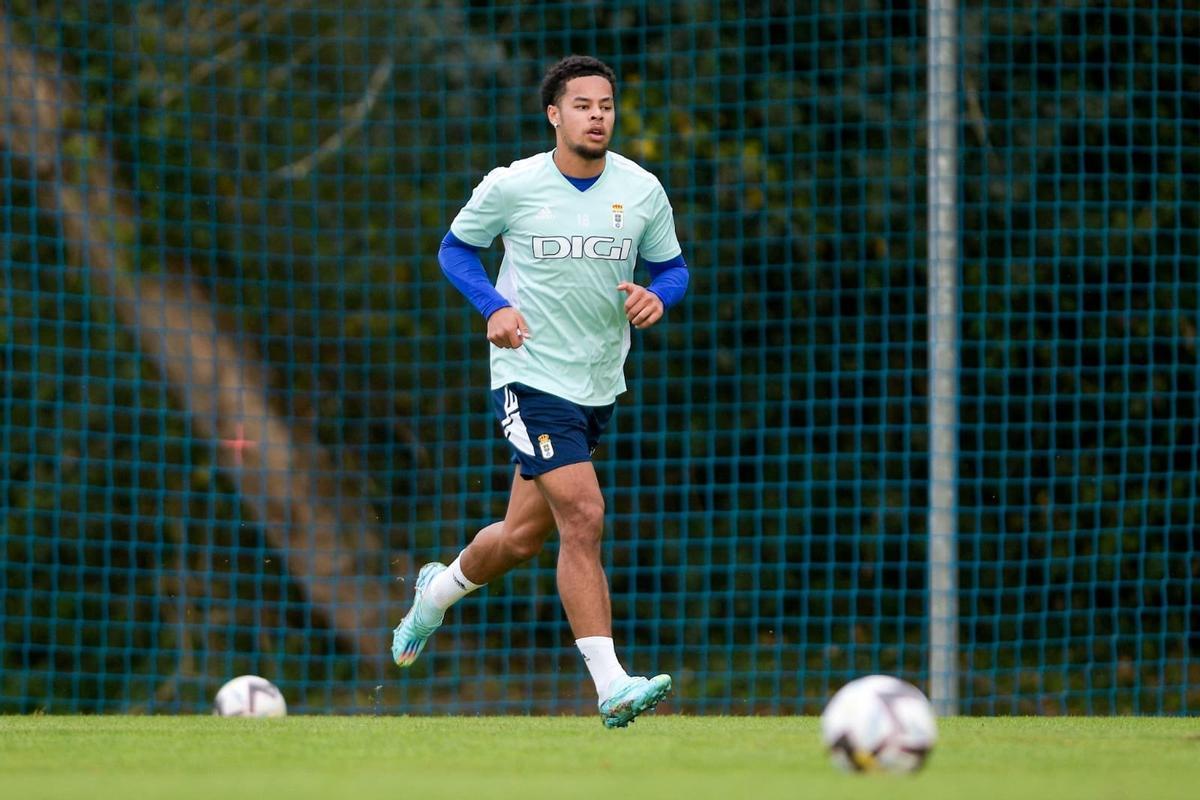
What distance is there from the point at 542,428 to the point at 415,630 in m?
1.21

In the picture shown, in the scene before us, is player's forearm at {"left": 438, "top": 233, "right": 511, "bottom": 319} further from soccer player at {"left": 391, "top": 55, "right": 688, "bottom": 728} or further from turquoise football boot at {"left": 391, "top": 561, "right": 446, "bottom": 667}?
turquoise football boot at {"left": 391, "top": 561, "right": 446, "bottom": 667}

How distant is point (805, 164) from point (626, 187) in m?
4.88

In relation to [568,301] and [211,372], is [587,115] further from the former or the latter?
[211,372]

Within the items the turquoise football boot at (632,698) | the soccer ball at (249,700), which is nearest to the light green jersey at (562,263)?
the turquoise football boot at (632,698)

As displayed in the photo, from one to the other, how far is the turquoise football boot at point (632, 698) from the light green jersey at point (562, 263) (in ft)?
3.03

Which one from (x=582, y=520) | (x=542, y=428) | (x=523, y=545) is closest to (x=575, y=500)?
(x=582, y=520)

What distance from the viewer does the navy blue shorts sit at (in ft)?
19.8

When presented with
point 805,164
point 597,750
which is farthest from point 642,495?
point 597,750

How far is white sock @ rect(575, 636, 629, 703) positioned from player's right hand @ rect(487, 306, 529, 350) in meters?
0.89

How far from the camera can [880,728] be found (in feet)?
14.2

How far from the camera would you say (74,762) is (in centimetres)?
513

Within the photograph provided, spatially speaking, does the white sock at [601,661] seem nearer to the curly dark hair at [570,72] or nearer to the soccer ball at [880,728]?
the soccer ball at [880,728]

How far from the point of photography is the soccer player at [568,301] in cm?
598

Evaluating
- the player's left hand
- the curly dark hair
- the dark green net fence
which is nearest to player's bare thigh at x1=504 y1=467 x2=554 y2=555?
the player's left hand
